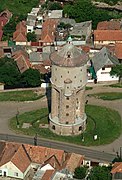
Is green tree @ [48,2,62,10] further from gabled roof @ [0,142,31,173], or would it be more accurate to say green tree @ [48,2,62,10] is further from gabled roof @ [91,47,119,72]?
gabled roof @ [0,142,31,173]

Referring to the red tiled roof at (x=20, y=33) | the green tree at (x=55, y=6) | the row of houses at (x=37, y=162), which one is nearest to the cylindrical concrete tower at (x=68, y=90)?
the row of houses at (x=37, y=162)

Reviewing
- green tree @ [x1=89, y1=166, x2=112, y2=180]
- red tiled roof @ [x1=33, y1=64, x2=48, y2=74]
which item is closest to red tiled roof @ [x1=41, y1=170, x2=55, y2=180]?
green tree @ [x1=89, y1=166, x2=112, y2=180]

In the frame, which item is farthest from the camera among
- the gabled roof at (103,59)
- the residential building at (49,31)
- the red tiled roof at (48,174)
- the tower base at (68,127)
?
the residential building at (49,31)

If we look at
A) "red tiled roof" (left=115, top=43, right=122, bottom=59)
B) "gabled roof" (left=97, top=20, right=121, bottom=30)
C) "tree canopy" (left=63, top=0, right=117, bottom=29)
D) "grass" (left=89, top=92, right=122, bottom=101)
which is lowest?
"grass" (left=89, top=92, right=122, bottom=101)

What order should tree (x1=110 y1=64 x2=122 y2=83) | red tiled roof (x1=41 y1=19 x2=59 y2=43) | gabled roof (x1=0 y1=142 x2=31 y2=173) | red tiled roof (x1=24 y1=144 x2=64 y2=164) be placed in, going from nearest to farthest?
gabled roof (x1=0 y1=142 x2=31 y2=173), red tiled roof (x1=24 y1=144 x2=64 y2=164), tree (x1=110 y1=64 x2=122 y2=83), red tiled roof (x1=41 y1=19 x2=59 y2=43)

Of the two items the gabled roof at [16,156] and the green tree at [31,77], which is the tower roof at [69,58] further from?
the green tree at [31,77]

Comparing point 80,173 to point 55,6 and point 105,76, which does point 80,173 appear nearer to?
point 105,76
